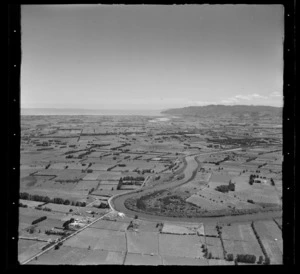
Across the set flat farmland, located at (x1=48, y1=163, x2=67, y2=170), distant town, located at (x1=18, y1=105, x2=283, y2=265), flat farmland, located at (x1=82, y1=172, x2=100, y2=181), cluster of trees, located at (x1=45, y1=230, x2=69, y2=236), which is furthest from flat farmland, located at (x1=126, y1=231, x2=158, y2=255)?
flat farmland, located at (x1=48, y1=163, x2=67, y2=170)

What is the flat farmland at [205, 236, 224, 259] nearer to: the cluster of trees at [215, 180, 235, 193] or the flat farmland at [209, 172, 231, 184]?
the cluster of trees at [215, 180, 235, 193]

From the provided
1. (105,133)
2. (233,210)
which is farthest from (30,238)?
(105,133)

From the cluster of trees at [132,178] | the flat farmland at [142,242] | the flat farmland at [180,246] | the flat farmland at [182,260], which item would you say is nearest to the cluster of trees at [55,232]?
the flat farmland at [142,242]

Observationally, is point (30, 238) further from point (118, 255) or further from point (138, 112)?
point (138, 112)

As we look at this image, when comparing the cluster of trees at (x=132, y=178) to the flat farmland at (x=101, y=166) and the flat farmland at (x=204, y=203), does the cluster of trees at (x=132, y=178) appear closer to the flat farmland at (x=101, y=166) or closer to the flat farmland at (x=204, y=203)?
the flat farmland at (x=101, y=166)
